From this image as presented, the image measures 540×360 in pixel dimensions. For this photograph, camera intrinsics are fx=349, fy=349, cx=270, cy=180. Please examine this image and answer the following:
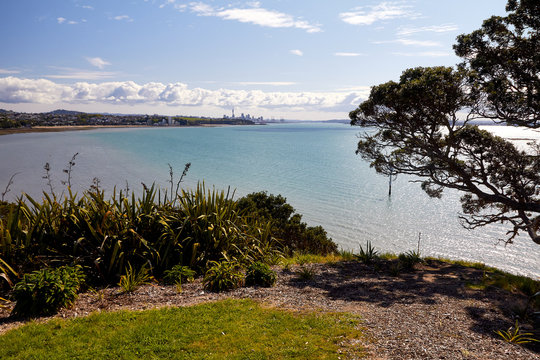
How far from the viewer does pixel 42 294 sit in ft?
17.1

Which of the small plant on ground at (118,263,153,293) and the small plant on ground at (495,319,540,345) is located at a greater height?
the small plant on ground at (118,263,153,293)

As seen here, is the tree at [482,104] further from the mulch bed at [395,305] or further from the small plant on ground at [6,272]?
the small plant on ground at [6,272]

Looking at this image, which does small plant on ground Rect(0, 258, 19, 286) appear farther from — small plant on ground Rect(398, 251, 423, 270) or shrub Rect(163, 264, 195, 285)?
small plant on ground Rect(398, 251, 423, 270)

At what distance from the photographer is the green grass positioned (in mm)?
4238

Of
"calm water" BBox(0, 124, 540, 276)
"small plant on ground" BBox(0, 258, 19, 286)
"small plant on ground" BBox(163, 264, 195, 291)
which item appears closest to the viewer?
"small plant on ground" BBox(0, 258, 19, 286)

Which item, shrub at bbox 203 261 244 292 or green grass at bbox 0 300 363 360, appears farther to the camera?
shrub at bbox 203 261 244 292

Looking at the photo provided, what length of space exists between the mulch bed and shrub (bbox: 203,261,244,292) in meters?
0.18

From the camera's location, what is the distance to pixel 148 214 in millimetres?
7621

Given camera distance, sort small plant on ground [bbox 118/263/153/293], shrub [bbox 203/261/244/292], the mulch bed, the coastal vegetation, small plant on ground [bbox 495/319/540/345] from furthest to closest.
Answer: shrub [bbox 203/261/244/292] < small plant on ground [bbox 118/263/153/293] < the coastal vegetation < small plant on ground [bbox 495/319/540/345] < the mulch bed

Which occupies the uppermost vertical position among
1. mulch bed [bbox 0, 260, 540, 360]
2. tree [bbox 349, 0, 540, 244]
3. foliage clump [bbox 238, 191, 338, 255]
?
tree [bbox 349, 0, 540, 244]

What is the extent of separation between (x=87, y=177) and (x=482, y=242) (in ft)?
172

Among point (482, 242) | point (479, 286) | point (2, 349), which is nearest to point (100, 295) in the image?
point (2, 349)

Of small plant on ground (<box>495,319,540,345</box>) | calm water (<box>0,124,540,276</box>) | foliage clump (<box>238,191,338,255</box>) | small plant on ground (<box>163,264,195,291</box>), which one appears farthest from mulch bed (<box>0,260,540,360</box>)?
calm water (<box>0,124,540,276</box>)

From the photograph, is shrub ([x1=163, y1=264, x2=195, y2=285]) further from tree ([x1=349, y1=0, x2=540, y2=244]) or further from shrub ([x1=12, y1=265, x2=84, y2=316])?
tree ([x1=349, y1=0, x2=540, y2=244])
